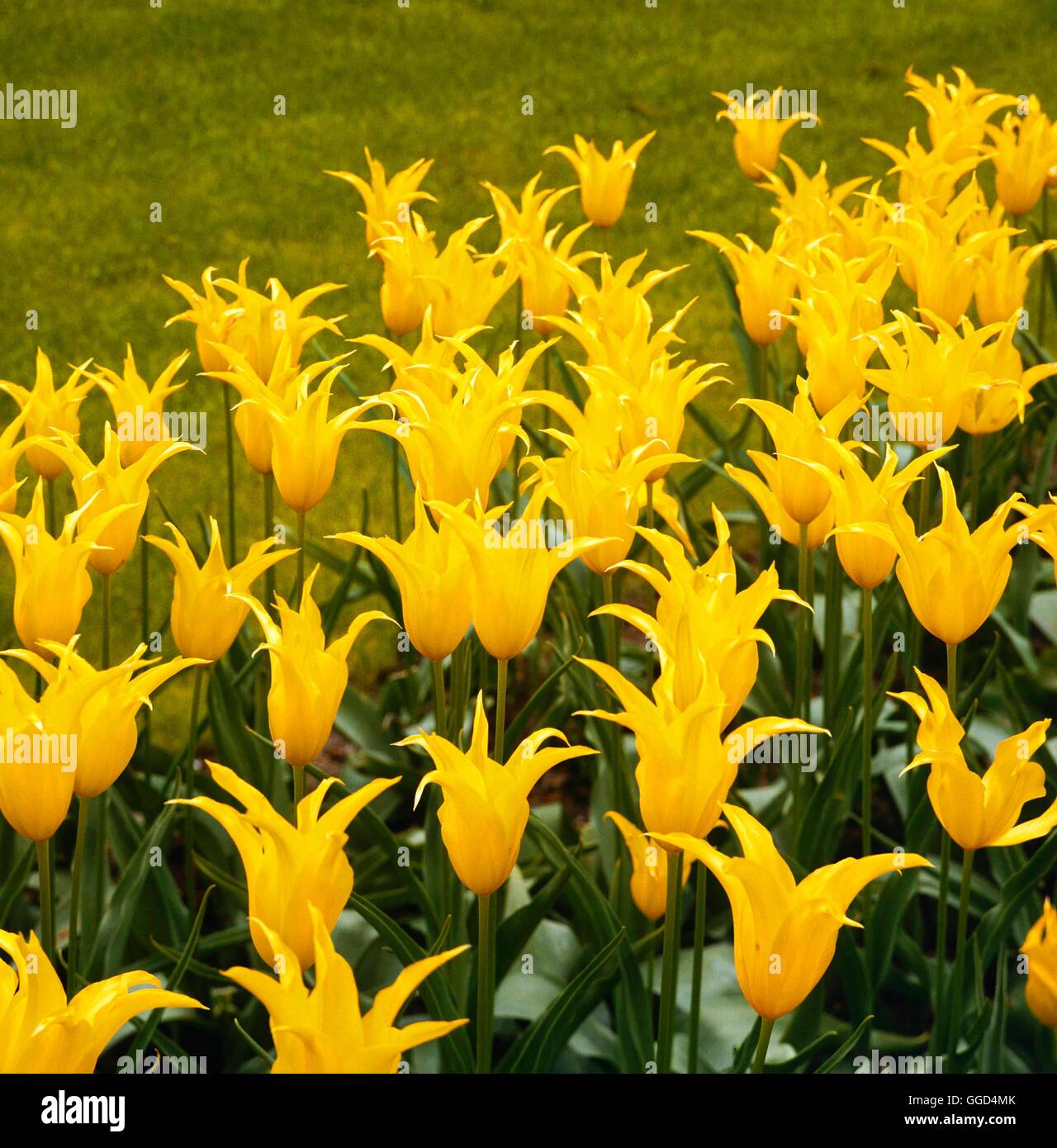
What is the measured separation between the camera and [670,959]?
5.79 ft

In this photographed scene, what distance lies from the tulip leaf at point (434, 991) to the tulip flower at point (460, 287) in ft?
4.63

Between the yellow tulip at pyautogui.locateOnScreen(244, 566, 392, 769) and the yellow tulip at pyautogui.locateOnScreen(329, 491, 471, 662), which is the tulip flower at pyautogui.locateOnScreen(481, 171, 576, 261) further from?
the yellow tulip at pyautogui.locateOnScreen(244, 566, 392, 769)

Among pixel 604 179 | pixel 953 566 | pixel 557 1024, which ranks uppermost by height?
pixel 604 179

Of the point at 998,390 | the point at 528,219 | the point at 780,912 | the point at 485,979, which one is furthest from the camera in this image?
the point at 528,219

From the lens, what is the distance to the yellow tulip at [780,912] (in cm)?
150

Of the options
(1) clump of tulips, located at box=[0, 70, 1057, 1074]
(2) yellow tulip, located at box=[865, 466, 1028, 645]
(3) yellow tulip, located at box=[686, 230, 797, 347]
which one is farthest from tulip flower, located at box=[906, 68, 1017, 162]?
(2) yellow tulip, located at box=[865, 466, 1028, 645]

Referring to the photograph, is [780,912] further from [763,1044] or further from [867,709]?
[867,709]

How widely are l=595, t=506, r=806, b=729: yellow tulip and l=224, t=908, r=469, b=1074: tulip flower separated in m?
0.49

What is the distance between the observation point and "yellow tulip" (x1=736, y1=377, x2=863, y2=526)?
2.22 meters

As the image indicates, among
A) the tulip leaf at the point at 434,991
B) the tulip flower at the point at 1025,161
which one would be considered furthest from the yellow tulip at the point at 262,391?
the tulip flower at the point at 1025,161

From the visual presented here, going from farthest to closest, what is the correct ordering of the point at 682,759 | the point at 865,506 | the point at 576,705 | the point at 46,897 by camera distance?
the point at 576,705
the point at 865,506
the point at 46,897
the point at 682,759

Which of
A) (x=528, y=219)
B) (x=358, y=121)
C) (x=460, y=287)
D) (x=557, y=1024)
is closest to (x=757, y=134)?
(x=528, y=219)

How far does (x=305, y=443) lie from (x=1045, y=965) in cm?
122

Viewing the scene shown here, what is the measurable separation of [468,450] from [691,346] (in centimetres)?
375
